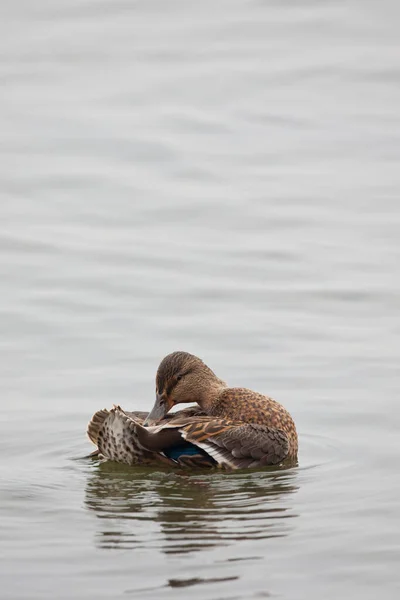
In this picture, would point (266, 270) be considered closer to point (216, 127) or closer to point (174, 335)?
point (174, 335)

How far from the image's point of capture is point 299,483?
24.3ft

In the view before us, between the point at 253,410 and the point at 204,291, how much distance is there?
12.1 feet

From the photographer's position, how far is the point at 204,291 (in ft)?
38.8

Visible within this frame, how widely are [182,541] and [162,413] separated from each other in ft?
7.24

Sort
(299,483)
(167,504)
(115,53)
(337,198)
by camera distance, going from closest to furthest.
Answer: (167,504)
(299,483)
(337,198)
(115,53)

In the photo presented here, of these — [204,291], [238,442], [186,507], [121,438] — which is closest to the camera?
[186,507]

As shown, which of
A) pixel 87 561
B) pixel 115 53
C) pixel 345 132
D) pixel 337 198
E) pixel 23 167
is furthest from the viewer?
pixel 115 53

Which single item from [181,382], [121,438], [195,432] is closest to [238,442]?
[195,432]

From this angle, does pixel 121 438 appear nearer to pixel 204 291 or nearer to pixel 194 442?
pixel 194 442

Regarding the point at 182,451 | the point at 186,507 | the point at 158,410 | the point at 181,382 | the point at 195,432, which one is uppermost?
the point at 181,382

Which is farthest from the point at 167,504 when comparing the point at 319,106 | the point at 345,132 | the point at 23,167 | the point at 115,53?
the point at 115,53

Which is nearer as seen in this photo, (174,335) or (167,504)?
(167,504)

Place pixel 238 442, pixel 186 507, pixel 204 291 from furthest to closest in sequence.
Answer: pixel 204 291 < pixel 238 442 < pixel 186 507

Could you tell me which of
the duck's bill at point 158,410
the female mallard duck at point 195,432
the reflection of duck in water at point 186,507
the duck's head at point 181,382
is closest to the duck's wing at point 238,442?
the female mallard duck at point 195,432
